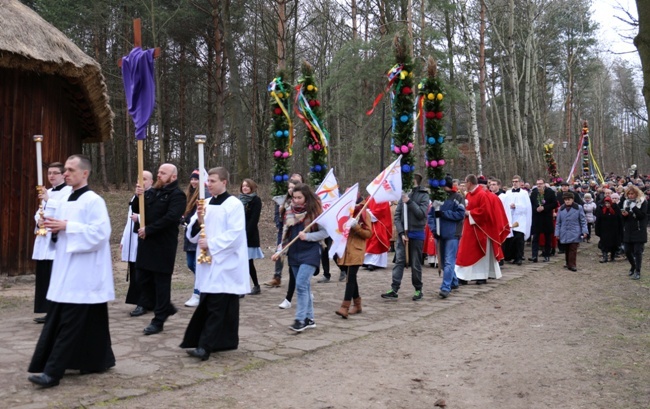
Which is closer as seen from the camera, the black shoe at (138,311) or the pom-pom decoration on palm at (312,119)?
the black shoe at (138,311)

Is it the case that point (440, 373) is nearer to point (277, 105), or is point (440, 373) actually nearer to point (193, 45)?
point (277, 105)

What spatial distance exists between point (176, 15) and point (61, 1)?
456 cm

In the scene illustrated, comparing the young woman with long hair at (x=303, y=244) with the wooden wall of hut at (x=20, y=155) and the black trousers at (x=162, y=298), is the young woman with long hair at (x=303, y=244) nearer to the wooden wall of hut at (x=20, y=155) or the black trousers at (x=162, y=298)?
the black trousers at (x=162, y=298)

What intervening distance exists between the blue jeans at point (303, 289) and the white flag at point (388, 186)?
2208mm

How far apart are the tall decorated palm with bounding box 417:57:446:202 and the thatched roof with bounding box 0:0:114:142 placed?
22.6ft

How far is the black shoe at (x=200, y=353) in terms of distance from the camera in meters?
6.30

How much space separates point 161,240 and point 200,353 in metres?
1.80

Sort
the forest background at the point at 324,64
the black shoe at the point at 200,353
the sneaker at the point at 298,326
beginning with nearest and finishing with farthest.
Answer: the black shoe at the point at 200,353 < the sneaker at the point at 298,326 < the forest background at the point at 324,64

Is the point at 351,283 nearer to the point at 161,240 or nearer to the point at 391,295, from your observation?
the point at 391,295

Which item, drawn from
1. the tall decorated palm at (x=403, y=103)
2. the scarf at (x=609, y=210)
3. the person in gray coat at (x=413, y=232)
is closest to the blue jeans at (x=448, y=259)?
the person in gray coat at (x=413, y=232)

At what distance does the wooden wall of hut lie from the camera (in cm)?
1184

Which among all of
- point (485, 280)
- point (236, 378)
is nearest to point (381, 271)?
point (485, 280)

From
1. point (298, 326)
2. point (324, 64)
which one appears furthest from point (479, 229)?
point (324, 64)

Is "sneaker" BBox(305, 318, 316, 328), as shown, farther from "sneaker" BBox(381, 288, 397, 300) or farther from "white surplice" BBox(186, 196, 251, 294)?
"sneaker" BBox(381, 288, 397, 300)
